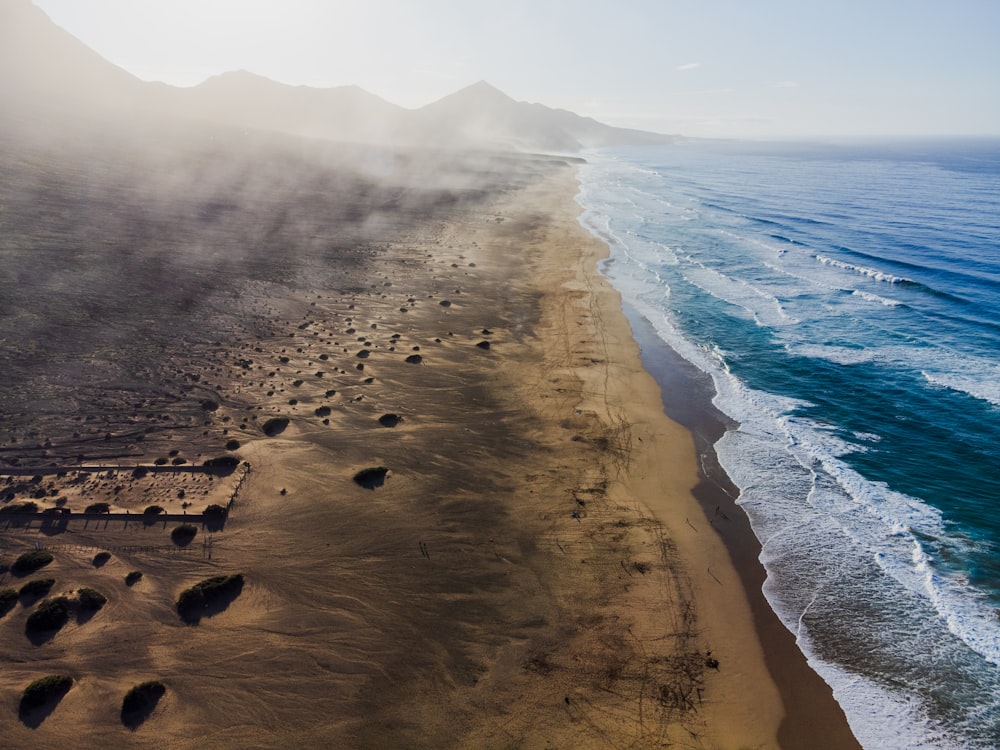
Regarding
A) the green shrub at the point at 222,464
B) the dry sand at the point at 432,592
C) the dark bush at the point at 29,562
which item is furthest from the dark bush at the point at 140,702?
the green shrub at the point at 222,464

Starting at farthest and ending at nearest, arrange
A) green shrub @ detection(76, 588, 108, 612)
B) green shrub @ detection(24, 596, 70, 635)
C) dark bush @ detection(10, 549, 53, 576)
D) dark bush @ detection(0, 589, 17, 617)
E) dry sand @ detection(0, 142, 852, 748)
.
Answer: dark bush @ detection(10, 549, 53, 576)
green shrub @ detection(76, 588, 108, 612)
dark bush @ detection(0, 589, 17, 617)
green shrub @ detection(24, 596, 70, 635)
dry sand @ detection(0, 142, 852, 748)

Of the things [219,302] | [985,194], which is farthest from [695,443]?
[985,194]

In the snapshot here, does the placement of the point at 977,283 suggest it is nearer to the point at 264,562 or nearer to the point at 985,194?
the point at 264,562

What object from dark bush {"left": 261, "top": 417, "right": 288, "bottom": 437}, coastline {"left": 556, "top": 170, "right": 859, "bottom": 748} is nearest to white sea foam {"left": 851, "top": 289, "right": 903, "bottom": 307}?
coastline {"left": 556, "top": 170, "right": 859, "bottom": 748}

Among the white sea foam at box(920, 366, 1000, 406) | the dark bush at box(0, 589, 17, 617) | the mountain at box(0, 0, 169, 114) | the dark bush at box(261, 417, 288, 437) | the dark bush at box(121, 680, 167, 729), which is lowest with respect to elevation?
the dark bush at box(121, 680, 167, 729)

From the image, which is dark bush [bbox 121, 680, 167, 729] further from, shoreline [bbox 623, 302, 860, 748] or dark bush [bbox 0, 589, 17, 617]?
shoreline [bbox 623, 302, 860, 748]
